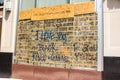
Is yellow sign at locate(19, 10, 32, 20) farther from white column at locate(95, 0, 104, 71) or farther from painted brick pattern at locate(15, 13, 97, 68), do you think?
white column at locate(95, 0, 104, 71)

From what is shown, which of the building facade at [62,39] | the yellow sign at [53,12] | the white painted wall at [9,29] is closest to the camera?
the building facade at [62,39]

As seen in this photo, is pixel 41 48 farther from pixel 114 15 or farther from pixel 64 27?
pixel 114 15

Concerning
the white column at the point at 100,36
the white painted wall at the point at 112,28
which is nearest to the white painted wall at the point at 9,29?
the white column at the point at 100,36

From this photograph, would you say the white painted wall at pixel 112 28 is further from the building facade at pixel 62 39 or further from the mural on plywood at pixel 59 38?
the mural on plywood at pixel 59 38

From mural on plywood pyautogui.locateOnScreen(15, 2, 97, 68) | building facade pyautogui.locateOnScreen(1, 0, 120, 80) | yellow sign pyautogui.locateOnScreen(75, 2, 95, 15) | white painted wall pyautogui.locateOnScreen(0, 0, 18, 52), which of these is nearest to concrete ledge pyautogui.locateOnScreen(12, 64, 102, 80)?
building facade pyautogui.locateOnScreen(1, 0, 120, 80)

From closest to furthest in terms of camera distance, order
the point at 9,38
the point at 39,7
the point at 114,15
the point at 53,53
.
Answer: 1. the point at 114,15
2. the point at 53,53
3. the point at 39,7
4. the point at 9,38

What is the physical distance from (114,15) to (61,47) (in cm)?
255

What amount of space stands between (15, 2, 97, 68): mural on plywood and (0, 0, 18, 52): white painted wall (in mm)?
344

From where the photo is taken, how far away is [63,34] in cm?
1038

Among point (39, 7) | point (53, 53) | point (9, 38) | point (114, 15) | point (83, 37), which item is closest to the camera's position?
point (114, 15)

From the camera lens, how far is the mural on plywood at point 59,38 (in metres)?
9.66

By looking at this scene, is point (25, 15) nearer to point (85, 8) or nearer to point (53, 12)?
point (53, 12)

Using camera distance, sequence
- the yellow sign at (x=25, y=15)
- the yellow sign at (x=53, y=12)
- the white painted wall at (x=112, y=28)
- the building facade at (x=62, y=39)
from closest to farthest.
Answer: the white painted wall at (x=112, y=28) < the building facade at (x=62, y=39) < the yellow sign at (x=53, y=12) < the yellow sign at (x=25, y=15)

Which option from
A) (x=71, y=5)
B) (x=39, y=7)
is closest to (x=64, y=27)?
(x=71, y=5)
